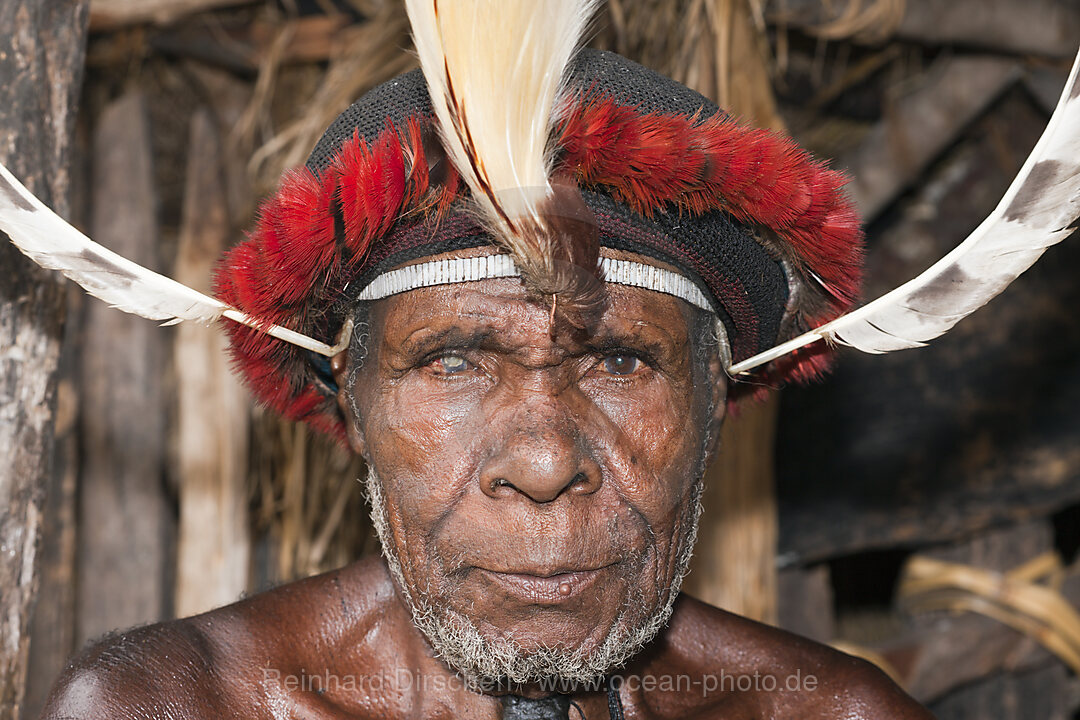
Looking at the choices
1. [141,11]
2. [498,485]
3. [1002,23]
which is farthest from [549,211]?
[1002,23]

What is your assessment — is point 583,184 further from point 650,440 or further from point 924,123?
point 924,123

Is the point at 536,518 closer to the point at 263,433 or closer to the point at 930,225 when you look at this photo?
the point at 263,433

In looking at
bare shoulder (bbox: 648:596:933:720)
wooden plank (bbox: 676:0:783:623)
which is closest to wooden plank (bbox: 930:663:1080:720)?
wooden plank (bbox: 676:0:783:623)

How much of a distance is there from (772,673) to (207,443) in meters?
1.86

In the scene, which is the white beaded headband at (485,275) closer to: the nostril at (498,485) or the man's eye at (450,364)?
the man's eye at (450,364)

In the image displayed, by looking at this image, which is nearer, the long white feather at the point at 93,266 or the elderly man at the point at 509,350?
the elderly man at the point at 509,350

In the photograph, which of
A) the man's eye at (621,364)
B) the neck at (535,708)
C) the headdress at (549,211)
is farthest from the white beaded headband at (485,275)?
the neck at (535,708)

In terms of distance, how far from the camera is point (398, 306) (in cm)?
179

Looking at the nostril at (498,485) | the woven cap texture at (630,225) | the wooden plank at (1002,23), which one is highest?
the wooden plank at (1002,23)

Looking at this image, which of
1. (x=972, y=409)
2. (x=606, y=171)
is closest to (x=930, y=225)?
(x=972, y=409)

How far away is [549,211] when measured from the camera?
1.53 meters

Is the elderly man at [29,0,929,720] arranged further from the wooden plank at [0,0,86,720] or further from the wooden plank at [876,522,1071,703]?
the wooden plank at [876,522,1071,703]

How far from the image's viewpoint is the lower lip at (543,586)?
5.47ft

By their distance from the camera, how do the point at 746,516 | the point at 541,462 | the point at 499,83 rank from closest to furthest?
the point at 499,83 → the point at 541,462 → the point at 746,516
